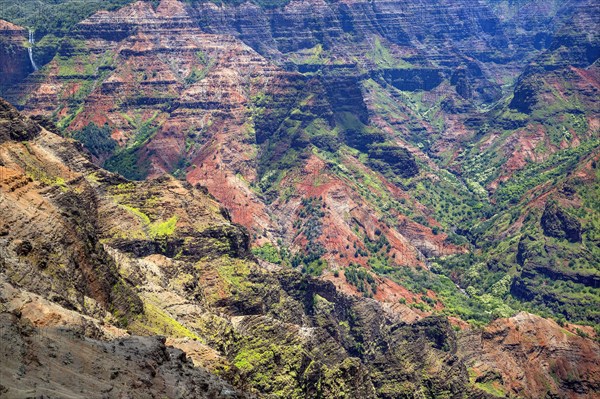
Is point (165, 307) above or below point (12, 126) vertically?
below

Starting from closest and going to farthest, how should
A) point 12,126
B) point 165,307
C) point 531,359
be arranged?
point 165,307 → point 12,126 → point 531,359

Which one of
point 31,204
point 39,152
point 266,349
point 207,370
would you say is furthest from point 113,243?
point 207,370

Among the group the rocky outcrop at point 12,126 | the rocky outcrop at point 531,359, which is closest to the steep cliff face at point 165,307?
the rocky outcrop at point 12,126

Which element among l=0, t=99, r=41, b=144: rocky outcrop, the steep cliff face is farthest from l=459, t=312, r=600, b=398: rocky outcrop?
l=0, t=99, r=41, b=144: rocky outcrop

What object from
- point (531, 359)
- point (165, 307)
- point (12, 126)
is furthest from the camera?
point (531, 359)

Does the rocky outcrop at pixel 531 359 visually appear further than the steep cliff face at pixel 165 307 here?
Yes

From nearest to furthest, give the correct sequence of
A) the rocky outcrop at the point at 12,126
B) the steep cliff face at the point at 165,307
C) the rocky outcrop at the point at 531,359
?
1. the steep cliff face at the point at 165,307
2. the rocky outcrop at the point at 12,126
3. the rocky outcrop at the point at 531,359

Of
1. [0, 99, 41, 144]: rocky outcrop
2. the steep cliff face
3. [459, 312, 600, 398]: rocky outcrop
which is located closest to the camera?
the steep cliff face

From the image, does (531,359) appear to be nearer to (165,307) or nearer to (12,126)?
(165,307)

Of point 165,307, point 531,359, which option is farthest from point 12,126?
point 531,359

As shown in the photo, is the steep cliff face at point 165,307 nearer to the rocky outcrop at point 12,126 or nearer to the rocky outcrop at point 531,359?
the rocky outcrop at point 12,126

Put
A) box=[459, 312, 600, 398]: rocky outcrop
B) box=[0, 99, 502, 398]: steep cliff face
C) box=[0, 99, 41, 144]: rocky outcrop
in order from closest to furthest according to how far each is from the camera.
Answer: box=[0, 99, 502, 398]: steep cliff face → box=[0, 99, 41, 144]: rocky outcrop → box=[459, 312, 600, 398]: rocky outcrop

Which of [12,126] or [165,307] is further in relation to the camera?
[12,126]

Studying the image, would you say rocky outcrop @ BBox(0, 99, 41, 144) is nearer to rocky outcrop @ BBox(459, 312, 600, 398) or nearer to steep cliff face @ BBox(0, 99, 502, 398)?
steep cliff face @ BBox(0, 99, 502, 398)
